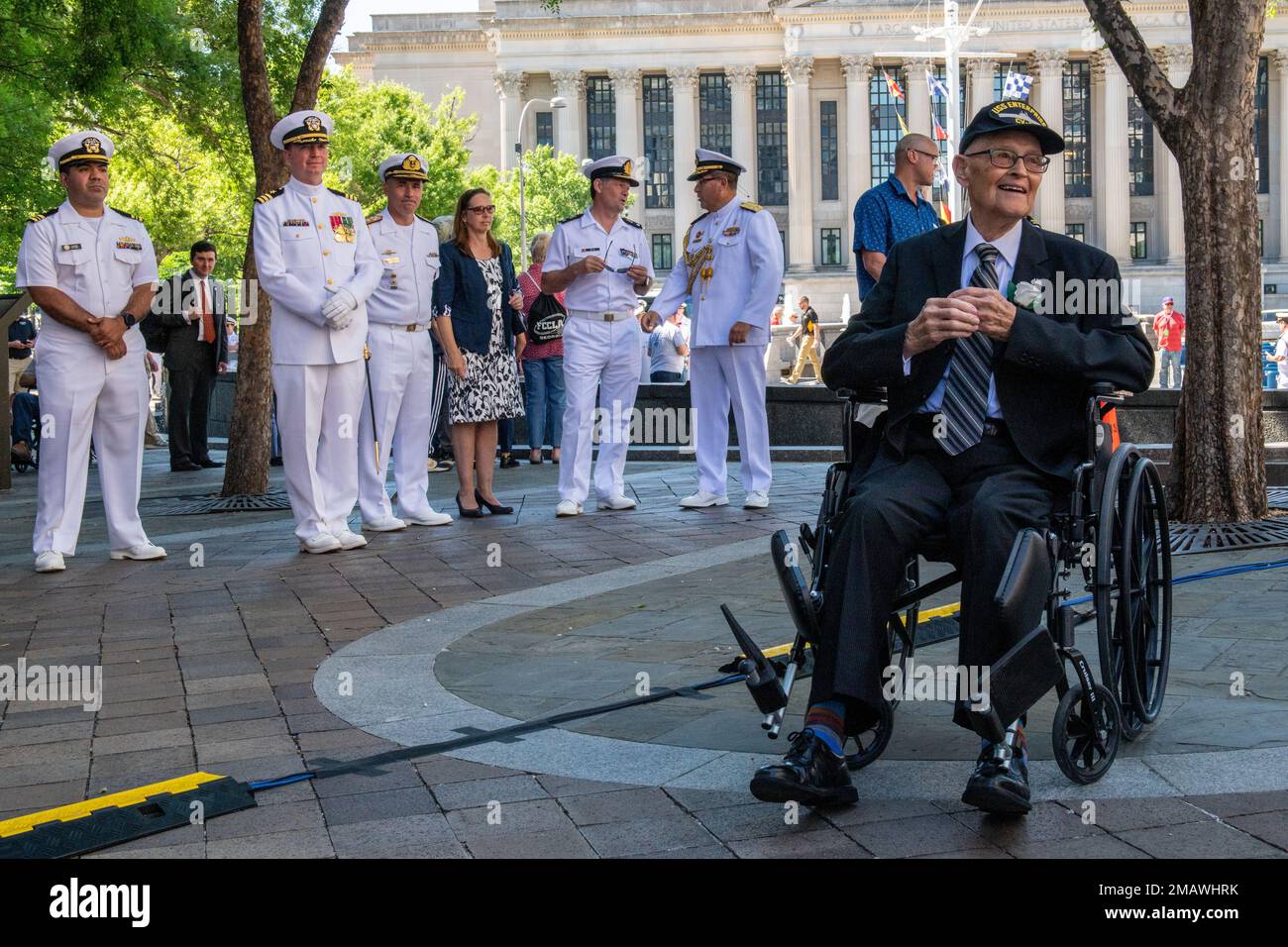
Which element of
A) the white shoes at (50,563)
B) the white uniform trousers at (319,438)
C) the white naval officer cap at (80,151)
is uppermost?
the white naval officer cap at (80,151)

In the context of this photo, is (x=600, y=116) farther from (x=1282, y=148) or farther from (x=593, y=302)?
(x=593, y=302)

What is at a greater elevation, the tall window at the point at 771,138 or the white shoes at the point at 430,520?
the tall window at the point at 771,138

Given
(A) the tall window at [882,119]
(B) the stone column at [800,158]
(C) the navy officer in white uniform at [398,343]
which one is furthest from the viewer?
(A) the tall window at [882,119]

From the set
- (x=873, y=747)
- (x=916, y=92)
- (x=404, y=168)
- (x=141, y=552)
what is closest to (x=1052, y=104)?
(x=916, y=92)

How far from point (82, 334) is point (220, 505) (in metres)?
3.30

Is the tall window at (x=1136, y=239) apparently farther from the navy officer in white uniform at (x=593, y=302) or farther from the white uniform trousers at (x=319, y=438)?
the white uniform trousers at (x=319, y=438)

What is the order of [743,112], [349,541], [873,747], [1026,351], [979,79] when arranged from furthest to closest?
[743,112], [979,79], [349,541], [873,747], [1026,351]

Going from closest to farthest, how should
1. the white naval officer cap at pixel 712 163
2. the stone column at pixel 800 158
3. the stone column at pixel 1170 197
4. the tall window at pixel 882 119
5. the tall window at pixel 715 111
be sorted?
the white naval officer cap at pixel 712 163 → the stone column at pixel 1170 197 → the stone column at pixel 800 158 → the tall window at pixel 882 119 → the tall window at pixel 715 111

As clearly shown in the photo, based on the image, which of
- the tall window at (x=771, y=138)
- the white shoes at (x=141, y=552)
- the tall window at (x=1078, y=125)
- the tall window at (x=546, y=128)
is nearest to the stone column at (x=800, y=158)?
the tall window at (x=771, y=138)

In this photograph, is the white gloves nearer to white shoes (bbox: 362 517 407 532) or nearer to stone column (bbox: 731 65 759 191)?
white shoes (bbox: 362 517 407 532)

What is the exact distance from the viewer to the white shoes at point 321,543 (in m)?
9.06

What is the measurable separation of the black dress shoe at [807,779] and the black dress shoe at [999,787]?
29cm

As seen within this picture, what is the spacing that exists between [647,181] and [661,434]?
74.7 metres

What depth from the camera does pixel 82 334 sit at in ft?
28.5
